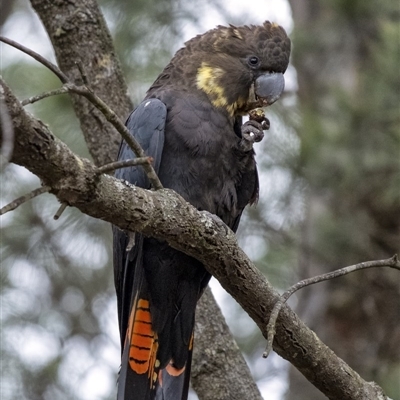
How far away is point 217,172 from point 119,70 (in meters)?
0.88

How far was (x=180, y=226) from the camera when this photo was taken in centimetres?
A: 227

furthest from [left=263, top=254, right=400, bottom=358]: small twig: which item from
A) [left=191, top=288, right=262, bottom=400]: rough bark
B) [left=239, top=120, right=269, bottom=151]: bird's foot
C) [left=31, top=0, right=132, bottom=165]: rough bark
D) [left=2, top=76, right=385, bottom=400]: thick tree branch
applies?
[left=31, top=0, right=132, bottom=165]: rough bark

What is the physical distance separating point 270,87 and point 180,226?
1.11 metres

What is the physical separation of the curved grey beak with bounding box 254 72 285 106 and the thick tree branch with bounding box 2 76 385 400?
92 cm

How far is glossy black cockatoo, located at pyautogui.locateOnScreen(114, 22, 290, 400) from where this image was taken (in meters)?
2.93

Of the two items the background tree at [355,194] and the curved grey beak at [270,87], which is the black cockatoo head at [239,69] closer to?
the curved grey beak at [270,87]

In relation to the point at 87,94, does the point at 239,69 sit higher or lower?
higher

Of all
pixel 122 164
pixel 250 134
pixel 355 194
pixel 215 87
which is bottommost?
pixel 122 164

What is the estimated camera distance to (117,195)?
2.07 metres

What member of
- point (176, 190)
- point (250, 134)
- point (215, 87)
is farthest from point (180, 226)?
point (215, 87)

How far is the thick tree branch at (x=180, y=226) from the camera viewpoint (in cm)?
184

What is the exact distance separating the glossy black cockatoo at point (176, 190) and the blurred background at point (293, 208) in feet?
4.77

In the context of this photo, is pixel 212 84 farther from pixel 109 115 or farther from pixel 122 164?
pixel 122 164

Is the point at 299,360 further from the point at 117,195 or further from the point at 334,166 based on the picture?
the point at 334,166
